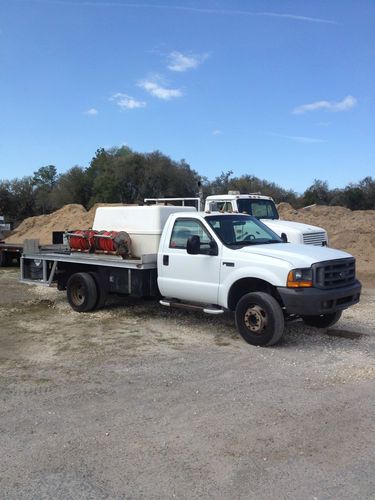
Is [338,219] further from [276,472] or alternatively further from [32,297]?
[276,472]

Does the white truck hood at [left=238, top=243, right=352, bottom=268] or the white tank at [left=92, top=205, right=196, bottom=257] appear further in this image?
the white tank at [left=92, top=205, right=196, bottom=257]

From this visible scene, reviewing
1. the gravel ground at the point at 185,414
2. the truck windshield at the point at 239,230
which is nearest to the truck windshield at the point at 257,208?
the truck windshield at the point at 239,230

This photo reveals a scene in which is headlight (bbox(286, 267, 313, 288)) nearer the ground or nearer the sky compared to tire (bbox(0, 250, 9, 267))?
nearer the sky

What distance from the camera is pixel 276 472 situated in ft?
13.8

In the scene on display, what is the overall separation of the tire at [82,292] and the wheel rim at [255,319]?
3.60 m

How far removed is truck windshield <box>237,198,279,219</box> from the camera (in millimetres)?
14134

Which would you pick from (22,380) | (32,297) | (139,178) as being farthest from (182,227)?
(139,178)

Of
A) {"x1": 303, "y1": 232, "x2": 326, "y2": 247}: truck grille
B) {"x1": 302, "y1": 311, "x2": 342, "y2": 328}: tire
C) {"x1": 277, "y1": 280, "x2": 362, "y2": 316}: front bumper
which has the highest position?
{"x1": 303, "y1": 232, "x2": 326, "y2": 247}: truck grille

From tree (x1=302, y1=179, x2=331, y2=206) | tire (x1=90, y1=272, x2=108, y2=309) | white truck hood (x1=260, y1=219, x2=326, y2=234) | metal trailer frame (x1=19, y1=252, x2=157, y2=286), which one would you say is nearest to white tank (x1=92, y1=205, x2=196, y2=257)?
metal trailer frame (x1=19, y1=252, x2=157, y2=286)

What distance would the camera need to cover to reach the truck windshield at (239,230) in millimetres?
8898

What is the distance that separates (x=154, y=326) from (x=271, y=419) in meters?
4.45

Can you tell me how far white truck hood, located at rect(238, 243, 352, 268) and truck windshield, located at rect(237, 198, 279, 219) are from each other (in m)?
5.44

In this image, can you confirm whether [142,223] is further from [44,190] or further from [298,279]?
[44,190]

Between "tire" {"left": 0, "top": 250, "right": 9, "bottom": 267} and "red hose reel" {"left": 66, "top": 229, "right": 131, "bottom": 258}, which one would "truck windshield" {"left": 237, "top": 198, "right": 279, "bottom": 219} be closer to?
"red hose reel" {"left": 66, "top": 229, "right": 131, "bottom": 258}
